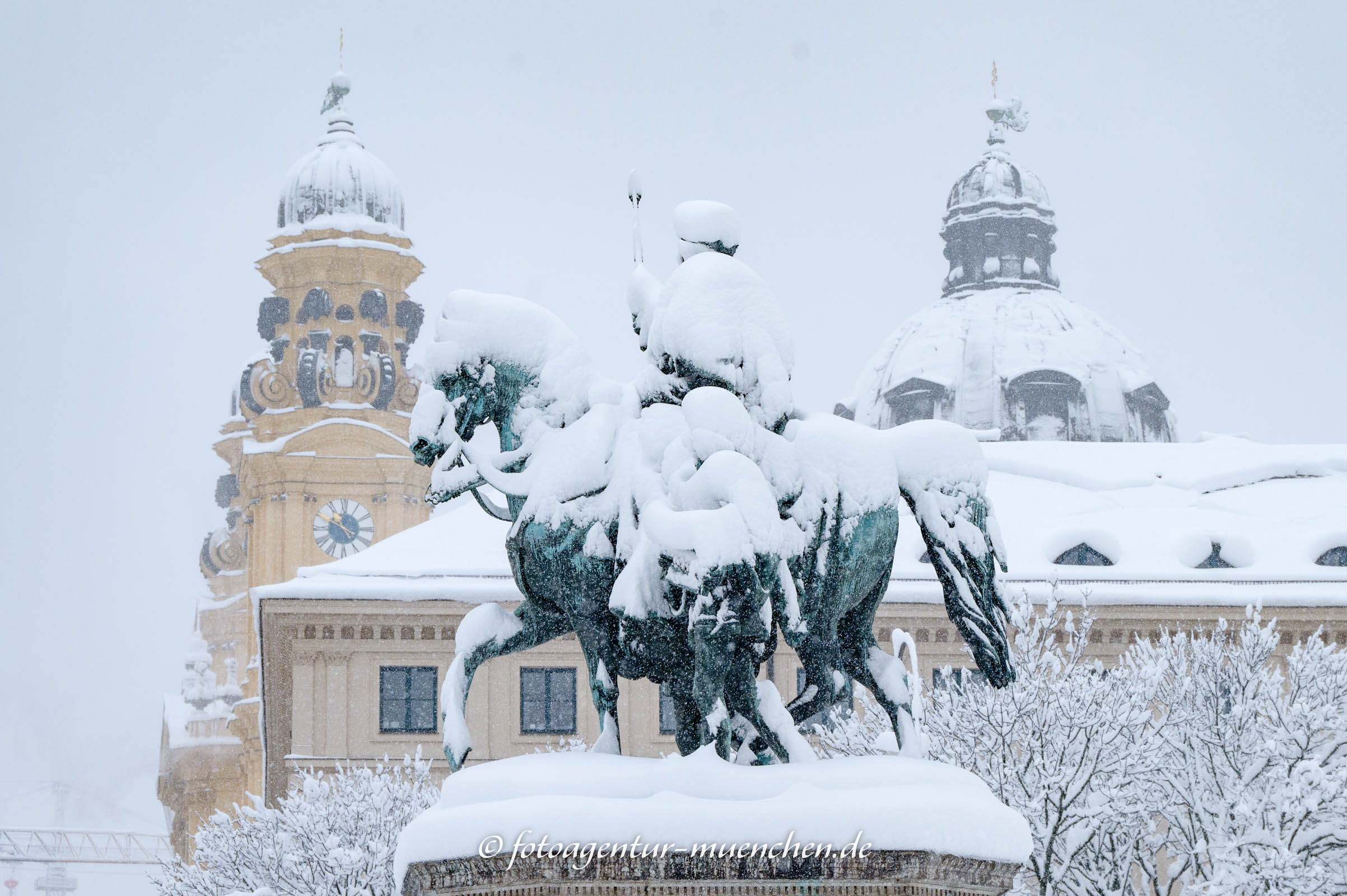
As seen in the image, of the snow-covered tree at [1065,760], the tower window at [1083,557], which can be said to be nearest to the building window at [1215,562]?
the tower window at [1083,557]

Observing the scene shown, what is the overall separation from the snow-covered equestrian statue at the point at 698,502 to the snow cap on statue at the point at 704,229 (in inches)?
0.5

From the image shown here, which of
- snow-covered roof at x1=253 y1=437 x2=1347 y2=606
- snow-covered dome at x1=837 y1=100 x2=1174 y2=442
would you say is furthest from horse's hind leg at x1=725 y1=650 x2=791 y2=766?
snow-covered dome at x1=837 y1=100 x2=1174 y2=442

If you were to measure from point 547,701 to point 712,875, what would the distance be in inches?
1680

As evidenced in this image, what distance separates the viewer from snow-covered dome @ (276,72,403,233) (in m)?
107

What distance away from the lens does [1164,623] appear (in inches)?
2148

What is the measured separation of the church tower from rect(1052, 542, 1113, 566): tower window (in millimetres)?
43168

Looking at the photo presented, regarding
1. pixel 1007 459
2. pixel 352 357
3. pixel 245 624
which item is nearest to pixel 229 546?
pixel 245 624

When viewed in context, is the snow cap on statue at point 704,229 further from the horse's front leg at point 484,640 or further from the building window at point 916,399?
the building window at point 916,399

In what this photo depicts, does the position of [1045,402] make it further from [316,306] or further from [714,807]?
[714,807]

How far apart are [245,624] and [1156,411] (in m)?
43.5

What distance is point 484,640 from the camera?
13898 millimetres

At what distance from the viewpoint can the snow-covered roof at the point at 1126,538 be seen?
180ft

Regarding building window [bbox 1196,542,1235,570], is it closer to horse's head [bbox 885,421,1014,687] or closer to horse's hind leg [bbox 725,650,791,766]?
horse's head [bbox 885,421,1014,687]

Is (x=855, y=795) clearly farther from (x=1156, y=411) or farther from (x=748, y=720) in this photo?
(x=1156, y=411)
